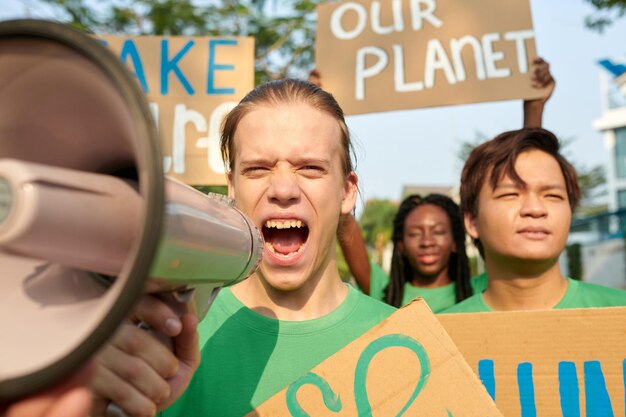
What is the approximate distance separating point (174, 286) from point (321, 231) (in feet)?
2.52

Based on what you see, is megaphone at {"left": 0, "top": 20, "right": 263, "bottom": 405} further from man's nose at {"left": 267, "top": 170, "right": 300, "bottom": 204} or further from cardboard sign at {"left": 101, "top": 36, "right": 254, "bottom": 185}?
cardboard sign at {"left": 101, "top": 36, "right": 254, "bottom": 185}

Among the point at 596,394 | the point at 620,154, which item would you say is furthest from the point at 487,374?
the point at 620,154

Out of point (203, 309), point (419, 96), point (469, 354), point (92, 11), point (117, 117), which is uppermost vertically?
point (92, 11)

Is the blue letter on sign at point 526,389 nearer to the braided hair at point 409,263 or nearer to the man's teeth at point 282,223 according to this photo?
the man's teeth at point 282,223

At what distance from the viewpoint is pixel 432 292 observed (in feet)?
11.1

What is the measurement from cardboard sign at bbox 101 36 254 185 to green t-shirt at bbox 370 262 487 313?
101 centimetres

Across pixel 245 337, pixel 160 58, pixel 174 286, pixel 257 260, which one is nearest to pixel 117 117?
pixel 174 286

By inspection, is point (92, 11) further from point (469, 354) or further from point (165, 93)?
point (469, 354)

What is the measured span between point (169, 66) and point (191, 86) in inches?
6.6

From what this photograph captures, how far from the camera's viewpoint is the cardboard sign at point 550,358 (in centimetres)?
147

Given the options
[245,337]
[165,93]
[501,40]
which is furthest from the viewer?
[165,93]

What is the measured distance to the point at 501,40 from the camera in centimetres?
342

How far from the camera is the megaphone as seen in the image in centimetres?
67

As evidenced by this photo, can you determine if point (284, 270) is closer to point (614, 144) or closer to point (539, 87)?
point (539, 87)
